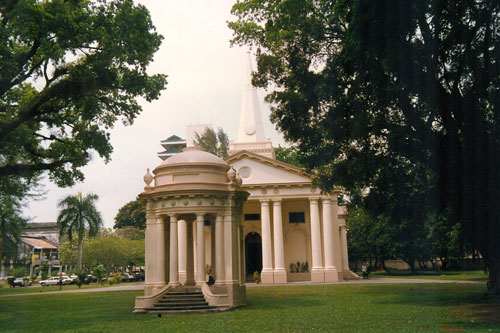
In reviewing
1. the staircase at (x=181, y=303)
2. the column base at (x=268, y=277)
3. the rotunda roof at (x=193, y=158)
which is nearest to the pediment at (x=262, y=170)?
the column base at (x=268, y=277)

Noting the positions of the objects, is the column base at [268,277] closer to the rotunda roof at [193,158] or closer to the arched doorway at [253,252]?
the arched doorway at [253,252]

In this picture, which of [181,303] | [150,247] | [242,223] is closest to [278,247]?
[242,223]

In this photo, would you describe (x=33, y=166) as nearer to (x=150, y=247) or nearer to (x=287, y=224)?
(x=150, y=247)

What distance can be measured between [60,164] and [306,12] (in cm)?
1211

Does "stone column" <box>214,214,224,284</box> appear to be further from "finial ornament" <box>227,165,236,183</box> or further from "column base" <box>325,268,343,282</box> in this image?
"column base" <box>325,268,343,282</box>

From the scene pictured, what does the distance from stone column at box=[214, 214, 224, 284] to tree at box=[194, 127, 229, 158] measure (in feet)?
128

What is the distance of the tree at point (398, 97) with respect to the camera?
14.9m

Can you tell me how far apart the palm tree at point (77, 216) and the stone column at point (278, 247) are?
968 inches

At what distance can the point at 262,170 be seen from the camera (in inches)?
1518

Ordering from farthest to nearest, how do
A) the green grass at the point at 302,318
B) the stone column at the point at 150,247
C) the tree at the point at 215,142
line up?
the tree at the point at 215,142 < the stone column at the point at 150,247 < the green grass at the point at 302,318

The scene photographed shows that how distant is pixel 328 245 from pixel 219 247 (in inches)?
798

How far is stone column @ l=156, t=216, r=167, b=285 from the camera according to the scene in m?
18.8

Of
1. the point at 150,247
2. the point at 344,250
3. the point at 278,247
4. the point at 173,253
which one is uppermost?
the point at 150,247

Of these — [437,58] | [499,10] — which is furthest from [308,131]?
[499,10]
